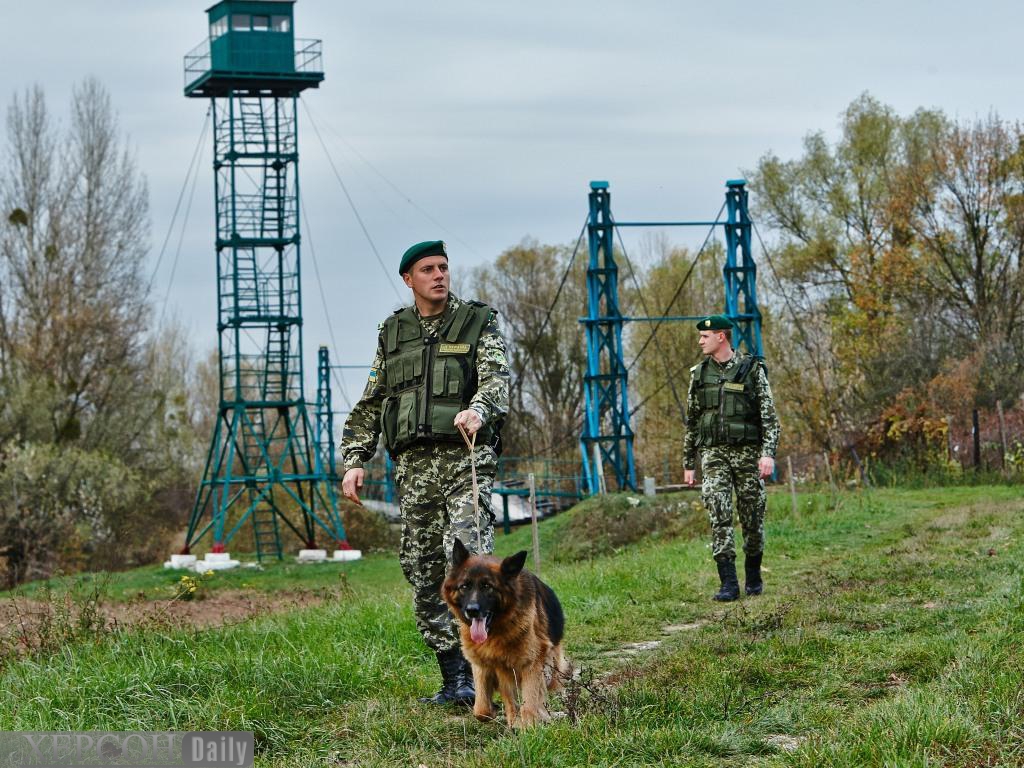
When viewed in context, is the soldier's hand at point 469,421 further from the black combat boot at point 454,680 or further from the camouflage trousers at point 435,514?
the black combat boot at point 454,680

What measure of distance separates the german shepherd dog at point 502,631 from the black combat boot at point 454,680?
18.6 inches

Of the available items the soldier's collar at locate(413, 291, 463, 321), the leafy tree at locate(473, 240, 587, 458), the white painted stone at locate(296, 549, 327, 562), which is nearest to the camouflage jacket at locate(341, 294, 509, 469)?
the soldier's collar at locate(413, 291, 463, 321)

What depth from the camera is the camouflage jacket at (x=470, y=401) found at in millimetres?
6562

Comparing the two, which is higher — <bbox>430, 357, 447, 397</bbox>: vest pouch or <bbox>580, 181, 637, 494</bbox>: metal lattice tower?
<bbox>580, 181, 637, 494</bbox>: metal lattice tower

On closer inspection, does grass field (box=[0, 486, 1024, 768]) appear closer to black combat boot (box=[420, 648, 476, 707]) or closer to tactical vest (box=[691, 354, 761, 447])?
black combat boot (box=[420, 648, 476, 707])

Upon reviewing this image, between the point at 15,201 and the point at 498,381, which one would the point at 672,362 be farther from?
the point at 498,381

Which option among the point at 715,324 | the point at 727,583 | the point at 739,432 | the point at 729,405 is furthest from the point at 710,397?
the point at 727,583

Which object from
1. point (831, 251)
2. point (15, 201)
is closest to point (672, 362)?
point (831, 251)

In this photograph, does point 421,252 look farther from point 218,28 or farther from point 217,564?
point 218,28

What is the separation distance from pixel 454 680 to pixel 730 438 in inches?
179

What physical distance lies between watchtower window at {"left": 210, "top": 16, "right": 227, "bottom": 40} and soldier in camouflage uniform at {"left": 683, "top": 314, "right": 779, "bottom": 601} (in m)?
27.9

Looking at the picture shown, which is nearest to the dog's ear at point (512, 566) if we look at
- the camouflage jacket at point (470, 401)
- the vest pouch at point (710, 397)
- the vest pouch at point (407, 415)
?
the camouflage jacket at point (470, 401)

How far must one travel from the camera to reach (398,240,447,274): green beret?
678cm

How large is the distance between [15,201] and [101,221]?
275 centimetres
